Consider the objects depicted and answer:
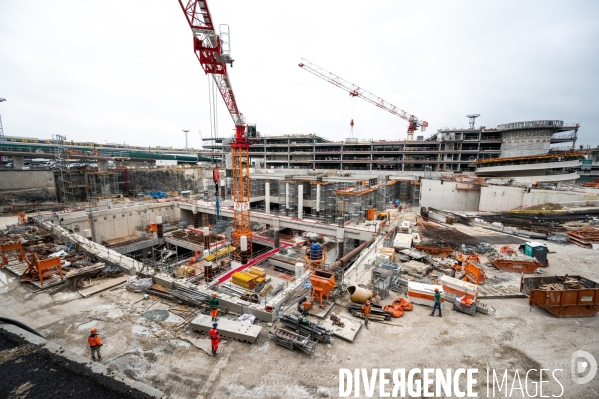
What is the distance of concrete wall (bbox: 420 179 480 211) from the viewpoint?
3631 centimetres

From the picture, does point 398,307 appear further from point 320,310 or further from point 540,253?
point 540,253

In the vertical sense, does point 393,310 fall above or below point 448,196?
below

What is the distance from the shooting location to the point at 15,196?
119 feet

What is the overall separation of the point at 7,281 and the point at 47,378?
13.4 metres

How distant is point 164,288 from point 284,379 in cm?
836

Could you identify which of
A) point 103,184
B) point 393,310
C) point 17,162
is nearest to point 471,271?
point 393,310

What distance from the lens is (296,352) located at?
8.82 meters

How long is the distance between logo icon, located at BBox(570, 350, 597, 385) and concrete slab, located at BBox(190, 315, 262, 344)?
32.6ft

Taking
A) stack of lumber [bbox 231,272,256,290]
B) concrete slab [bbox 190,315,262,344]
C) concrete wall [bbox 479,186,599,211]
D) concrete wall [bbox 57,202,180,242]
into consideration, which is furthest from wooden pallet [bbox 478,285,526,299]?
concrete wall [bbox 57,202,180,242]

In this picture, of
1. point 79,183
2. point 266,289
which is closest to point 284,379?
point 266,289

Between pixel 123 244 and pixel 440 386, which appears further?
pixel 123 244

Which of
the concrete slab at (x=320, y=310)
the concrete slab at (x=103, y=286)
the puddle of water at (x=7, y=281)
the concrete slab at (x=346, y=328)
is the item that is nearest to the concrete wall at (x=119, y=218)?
the puddle of water at (x=7, y=281)

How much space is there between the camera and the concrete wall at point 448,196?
36.3 meters

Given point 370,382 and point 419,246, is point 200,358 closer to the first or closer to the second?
point 370,382
